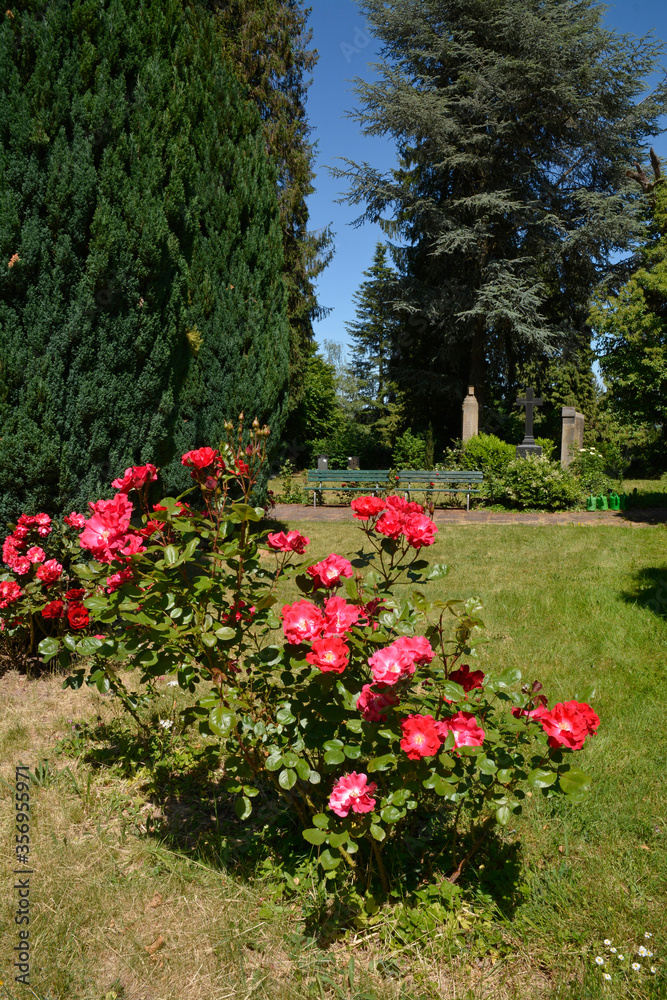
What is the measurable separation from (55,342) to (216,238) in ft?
11.6

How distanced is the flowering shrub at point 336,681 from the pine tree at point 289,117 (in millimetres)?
13440

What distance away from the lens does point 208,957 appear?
1777mm

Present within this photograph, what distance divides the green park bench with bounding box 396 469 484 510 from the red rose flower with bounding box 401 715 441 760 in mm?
9440

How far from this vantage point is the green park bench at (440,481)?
36.0 ft

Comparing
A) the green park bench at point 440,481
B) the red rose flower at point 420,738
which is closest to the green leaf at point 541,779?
the red rose flower at point 420,738

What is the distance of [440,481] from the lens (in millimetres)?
11500

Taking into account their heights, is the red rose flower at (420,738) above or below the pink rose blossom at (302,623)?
below

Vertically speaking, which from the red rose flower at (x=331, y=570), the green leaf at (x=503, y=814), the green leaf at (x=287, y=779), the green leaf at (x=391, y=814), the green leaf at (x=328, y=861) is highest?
the red rose flower at (x=331, y=570)

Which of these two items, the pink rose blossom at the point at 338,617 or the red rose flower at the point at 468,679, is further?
the red rose flower at the point at 468,679

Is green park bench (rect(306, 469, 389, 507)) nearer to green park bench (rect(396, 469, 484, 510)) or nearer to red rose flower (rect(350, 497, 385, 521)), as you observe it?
green park bench (rect(396, 469, 484, 510))

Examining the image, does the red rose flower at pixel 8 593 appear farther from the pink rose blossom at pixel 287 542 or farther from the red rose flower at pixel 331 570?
the red rose flower at pixel 331 570

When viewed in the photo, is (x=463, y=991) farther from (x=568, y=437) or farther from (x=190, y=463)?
(x=568, y=437)

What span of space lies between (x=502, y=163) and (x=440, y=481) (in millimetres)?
10883

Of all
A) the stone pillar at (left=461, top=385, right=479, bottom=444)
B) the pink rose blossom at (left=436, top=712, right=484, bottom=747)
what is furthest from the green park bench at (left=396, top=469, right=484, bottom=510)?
the pink rose blossom at (left=436, top=712, right=484, bottom=747)
